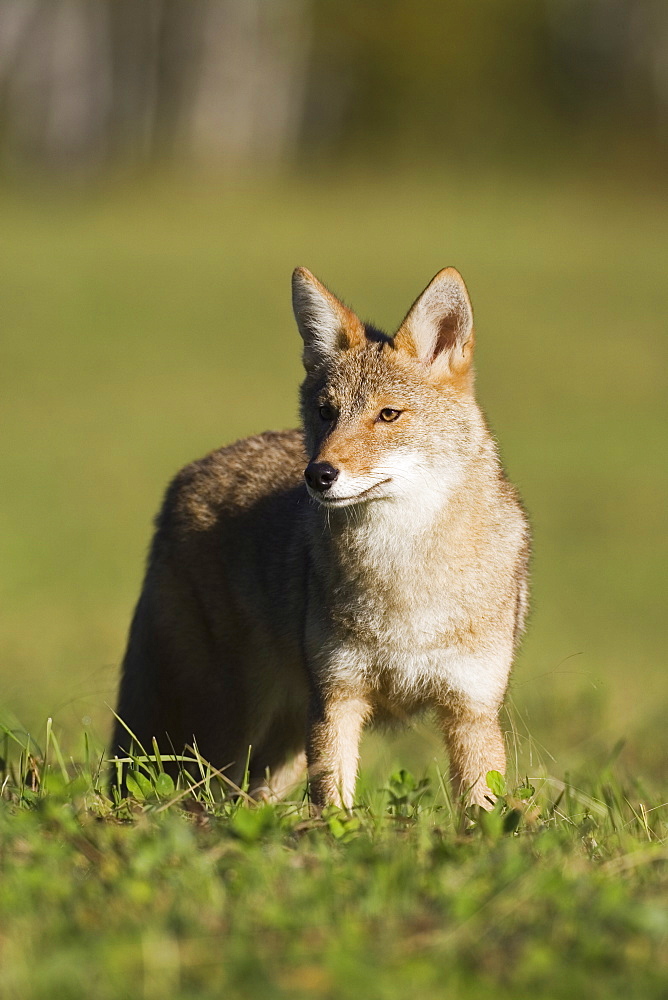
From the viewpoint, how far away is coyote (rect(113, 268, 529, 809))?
4.83 m

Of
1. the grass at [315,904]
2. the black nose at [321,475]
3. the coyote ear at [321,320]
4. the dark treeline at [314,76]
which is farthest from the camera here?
the dark treeline at [314,76]

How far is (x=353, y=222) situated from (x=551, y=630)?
77.6 ft

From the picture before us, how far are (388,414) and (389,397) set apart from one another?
0.25 ft

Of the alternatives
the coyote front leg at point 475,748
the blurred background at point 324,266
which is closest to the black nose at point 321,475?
the coyote front leg at point 475,748

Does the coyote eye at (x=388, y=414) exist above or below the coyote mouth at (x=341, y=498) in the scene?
above

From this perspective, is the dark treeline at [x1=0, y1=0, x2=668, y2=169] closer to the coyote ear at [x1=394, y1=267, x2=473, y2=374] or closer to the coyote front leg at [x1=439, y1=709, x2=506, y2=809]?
the coyote ear at [x1=394, y1=267, x2=473, y2=374]

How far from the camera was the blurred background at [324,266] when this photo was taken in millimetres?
14078

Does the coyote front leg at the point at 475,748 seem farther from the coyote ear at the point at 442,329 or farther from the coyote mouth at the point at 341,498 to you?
the coyote ear at the point at 442,329

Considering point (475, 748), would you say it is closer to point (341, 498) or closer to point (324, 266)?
point (341, 498)

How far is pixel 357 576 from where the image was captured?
4930mm

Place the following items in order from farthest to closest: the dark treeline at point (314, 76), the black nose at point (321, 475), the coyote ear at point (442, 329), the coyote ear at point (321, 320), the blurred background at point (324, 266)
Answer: the dark treeline at point (314, 76) → the blurred background at point (324, 266) → the coyote ear at point (321, 320) → the coyote ear at point (442, 329) → the black nose at point (321, 475)

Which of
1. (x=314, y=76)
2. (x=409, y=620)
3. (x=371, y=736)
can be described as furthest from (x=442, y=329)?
(x=314, y=76)

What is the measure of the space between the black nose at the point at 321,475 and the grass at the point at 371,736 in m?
1.09

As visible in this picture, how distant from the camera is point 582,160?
4166 centimetres
